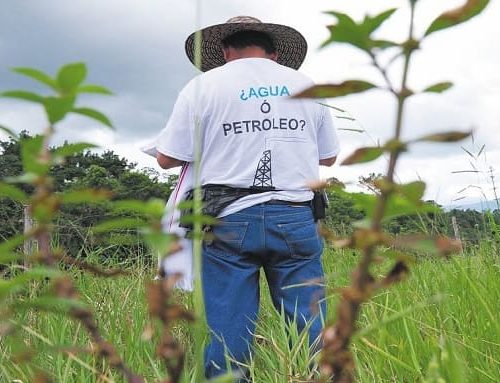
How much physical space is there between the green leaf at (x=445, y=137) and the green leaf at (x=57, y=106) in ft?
0.50

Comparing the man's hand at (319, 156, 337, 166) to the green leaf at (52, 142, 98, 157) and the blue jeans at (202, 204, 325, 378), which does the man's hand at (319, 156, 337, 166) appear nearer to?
the blue jeans at (202, 204, 325, 378)

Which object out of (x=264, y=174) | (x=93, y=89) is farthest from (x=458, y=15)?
(x=264, y=174)

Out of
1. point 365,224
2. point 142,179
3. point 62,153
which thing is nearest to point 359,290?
point 365,224

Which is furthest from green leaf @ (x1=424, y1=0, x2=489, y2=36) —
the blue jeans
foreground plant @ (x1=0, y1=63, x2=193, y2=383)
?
the blue jeans

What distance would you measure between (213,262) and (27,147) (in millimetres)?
2265

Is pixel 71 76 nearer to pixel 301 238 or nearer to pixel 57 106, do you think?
pixel 57 106

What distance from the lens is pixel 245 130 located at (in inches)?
99.4

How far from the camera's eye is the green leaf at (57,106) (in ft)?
1.02

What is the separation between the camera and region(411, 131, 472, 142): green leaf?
11.8 inches

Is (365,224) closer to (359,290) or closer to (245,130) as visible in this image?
(359,290)

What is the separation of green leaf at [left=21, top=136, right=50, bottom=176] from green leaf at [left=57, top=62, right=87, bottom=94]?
3 centimetres

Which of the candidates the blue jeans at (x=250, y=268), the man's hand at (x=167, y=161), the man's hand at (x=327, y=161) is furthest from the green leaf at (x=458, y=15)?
the man's hand at (x=327, y=161)

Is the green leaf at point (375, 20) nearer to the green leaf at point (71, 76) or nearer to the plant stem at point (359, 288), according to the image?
the plant stem at point (359, 288)

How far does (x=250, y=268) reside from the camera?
2.56 metres
